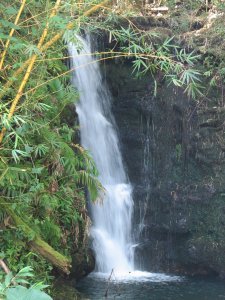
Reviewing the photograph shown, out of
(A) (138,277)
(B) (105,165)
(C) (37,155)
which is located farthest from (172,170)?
(C) (37,155)

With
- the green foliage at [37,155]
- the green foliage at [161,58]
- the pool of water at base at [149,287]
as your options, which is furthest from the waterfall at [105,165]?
the green foliage at [161,58]

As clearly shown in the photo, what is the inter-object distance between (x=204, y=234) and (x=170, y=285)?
183 centimetres

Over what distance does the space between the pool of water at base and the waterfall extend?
0.65 m

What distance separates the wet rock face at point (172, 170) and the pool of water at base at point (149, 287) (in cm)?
64

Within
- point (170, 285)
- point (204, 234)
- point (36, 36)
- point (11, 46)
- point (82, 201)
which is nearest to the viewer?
point (11, 46)

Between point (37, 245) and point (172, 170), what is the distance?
6367mm

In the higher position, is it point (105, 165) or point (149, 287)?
point (105, 165)

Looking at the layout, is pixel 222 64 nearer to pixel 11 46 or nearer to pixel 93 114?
pixel 93 114

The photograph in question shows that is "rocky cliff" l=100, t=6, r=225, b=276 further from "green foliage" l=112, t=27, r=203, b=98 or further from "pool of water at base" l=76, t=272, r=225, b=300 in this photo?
"green foliage" l=112, t=27, r=203, b=98

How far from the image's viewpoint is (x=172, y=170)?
10477 millimetres

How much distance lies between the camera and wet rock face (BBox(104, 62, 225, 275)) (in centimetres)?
1012

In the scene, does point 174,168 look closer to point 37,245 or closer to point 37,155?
point 37,155

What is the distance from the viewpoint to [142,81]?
1062cm

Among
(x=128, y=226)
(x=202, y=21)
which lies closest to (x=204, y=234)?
(x=128, y=226)
